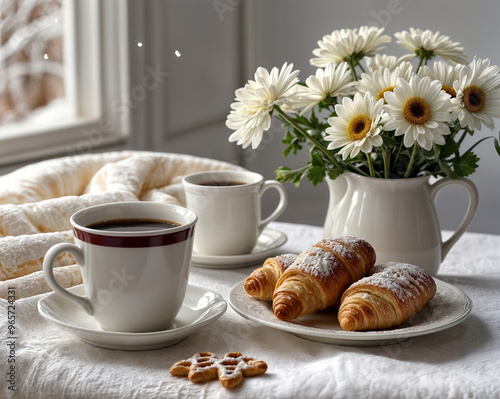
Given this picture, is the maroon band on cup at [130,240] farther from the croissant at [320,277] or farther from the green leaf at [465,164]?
the green leaf at [465,164]

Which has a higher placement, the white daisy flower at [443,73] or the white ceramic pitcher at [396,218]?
the white daisy flower at [443,73]

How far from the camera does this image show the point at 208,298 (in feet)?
2.62

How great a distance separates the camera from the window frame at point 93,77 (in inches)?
90.8

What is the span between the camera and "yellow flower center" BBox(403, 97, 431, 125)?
0.80 metres

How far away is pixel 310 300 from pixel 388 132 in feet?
0.89

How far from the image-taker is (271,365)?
0.67 metres

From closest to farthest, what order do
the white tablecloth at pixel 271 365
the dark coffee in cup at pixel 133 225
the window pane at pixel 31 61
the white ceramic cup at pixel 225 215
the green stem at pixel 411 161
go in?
the white tablecloth at pixel 271 365
the dark coffee in cup at pixel 133 225
the green stem at pixel 411 161
the white ceramic cup at pixel 225 215
the window pane at pixel 31 61

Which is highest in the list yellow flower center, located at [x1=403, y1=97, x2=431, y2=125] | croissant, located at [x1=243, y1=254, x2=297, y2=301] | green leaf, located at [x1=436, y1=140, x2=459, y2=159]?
yellow flower center, located at [x1=403, y1=97, x2=431, y2=125]

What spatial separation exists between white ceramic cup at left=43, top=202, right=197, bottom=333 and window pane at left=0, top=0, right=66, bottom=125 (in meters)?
1.66

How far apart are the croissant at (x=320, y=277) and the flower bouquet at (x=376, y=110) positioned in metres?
0.13

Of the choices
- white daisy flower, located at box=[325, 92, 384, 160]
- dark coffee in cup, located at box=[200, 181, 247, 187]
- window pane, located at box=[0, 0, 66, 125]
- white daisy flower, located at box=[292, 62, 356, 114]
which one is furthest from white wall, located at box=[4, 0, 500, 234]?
white daisy flower, located at box=[325, 92, 384, 160]

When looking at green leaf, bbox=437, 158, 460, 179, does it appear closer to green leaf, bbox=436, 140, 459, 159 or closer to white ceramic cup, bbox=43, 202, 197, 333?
green leaf, bbox=436, 140, 459, 159

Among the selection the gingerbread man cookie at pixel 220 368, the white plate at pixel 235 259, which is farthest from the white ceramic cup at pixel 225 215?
the gingerbread man cookie at pixel 220 368

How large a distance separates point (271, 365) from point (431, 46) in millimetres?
573
